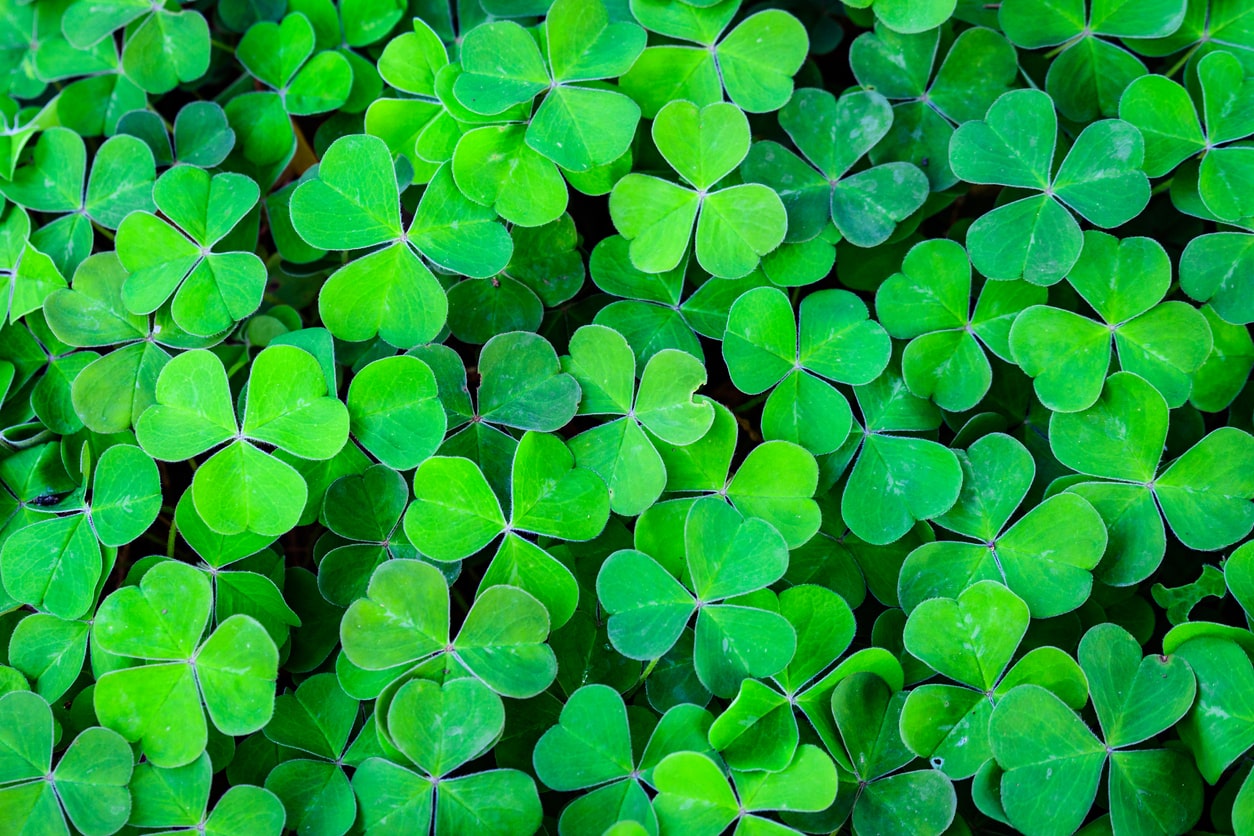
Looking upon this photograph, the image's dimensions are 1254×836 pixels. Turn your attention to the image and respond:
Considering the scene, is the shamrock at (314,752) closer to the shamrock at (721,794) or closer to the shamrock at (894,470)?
the shamrock at (721,794)

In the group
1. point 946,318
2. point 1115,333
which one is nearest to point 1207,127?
point 1115,333

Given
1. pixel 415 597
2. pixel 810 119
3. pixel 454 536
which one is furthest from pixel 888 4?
pixel 415 597

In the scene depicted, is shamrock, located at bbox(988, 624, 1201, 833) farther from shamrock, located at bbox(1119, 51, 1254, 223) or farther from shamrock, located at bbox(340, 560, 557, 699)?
shamrock, located at bbox(1119, 51, 1254, 223)

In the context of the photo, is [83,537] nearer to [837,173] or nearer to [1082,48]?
[837,173]

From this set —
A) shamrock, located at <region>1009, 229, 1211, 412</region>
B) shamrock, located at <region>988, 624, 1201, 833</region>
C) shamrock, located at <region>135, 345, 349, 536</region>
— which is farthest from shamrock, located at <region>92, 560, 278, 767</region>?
shamrock, located at <region>1009, 229, 1211, 412</region>

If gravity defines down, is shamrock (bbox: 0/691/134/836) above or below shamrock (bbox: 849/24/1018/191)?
below

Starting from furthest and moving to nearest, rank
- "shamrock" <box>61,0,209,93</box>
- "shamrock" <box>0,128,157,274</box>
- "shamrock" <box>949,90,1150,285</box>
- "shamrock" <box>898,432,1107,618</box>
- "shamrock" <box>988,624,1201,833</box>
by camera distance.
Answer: "shamrock" <box>61,0,209,93</box> < "shamrock" <box>0,128,157,274</box> < "shamrock" <box>949,90,1150,285</box> < "shamrock" <box>898,432,1107,618</box> < "shamrock" <box>988,624,1201,833</box>

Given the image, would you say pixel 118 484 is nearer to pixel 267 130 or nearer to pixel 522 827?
pixel 267 130
